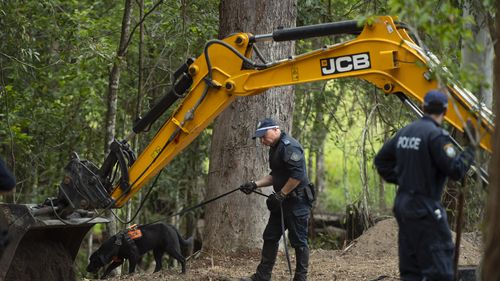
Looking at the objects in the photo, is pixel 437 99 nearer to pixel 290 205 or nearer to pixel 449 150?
pixel 449 150

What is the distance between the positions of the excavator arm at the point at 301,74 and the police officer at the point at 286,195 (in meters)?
0.94

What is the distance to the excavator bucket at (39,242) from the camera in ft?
30.8

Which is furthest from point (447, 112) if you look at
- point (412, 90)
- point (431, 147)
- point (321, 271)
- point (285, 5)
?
point (285, 5)

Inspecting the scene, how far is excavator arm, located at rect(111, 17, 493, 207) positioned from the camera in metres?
8.36

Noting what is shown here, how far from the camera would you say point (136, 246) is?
11.8 m

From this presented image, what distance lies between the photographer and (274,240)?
1052 cm

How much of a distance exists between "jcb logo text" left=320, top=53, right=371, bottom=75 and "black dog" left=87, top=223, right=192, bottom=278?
152 inches

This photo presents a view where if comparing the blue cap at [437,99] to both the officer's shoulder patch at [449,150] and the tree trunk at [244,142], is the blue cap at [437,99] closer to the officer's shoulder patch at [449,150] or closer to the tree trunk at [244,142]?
the officer's shoulder patch at [449,150]

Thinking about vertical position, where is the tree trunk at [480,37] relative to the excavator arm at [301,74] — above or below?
above

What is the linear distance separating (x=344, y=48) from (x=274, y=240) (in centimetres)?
266

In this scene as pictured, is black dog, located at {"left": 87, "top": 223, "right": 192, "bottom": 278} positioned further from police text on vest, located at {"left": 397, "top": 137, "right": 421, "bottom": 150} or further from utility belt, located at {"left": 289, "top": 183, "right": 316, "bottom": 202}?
police text on vest, located at {"left": 397, "top": 137, "right": 421, "bottom": 150}

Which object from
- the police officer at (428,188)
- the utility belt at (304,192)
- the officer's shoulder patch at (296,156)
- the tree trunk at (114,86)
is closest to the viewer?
the police officer at (428,188)

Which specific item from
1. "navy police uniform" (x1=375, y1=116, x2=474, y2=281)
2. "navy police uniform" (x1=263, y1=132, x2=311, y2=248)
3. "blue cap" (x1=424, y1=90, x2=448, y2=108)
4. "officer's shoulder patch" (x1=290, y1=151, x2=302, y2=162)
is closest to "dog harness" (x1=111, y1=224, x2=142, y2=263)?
"navy police uniform" (x1=263, y1=132, x2=311, y2=248)

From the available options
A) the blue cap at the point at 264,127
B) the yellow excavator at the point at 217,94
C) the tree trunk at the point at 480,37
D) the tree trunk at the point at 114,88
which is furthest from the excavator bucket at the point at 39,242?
the tree trunk at the point at 480,37
